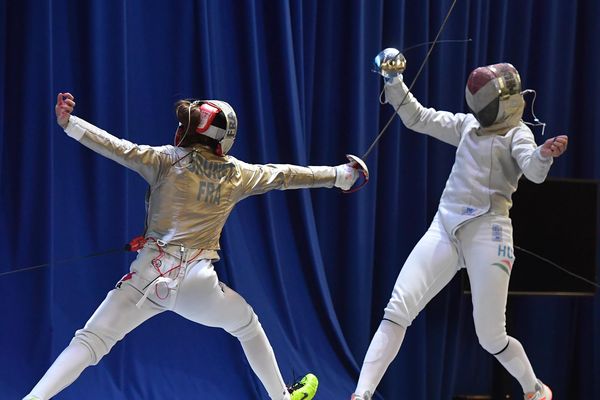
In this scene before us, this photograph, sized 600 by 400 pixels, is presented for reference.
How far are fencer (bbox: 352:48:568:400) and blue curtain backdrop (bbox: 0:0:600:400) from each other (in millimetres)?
897

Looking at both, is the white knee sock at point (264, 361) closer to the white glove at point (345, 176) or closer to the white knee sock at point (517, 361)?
the white glove at point (345, 176)

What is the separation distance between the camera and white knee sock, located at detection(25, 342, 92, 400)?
7.32 ft

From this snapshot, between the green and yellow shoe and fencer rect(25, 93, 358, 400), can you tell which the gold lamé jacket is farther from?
the green and yellow shoe

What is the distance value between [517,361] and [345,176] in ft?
2.74

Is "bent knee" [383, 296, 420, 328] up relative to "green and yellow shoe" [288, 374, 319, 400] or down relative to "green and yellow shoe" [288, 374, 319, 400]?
up

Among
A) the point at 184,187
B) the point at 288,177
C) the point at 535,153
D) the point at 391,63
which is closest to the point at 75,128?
the point at 184,187

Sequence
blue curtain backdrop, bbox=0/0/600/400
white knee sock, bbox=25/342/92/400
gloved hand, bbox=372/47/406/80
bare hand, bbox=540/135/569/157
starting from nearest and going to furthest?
white knee sock, bbox=25/342/92/400 < bare hand, bbox=540/135/569/157 < gloved hand, bbox=372/47/406/80 < blue curtain backdrop, bbox=0/0/600/400

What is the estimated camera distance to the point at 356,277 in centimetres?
360

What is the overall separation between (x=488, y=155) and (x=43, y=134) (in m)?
1.64

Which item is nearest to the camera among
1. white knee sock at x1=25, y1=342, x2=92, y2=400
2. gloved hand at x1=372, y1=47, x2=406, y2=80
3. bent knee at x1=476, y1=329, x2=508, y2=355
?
white knee sock at x1=25, y1=342, x2=92, y2=400

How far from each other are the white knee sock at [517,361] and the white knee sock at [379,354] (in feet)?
1.21

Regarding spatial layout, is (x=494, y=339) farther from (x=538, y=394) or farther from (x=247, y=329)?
(x=247, y=329)

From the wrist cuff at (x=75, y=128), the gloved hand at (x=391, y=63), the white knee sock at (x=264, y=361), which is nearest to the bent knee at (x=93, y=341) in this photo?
the white knee sock at (x=264, y=361)

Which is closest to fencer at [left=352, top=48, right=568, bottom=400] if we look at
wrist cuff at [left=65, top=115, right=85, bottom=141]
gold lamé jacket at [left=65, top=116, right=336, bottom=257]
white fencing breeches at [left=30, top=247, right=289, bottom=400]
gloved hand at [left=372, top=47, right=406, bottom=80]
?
gloved hand at [left=372, top=47, right=406, bottom=80]
